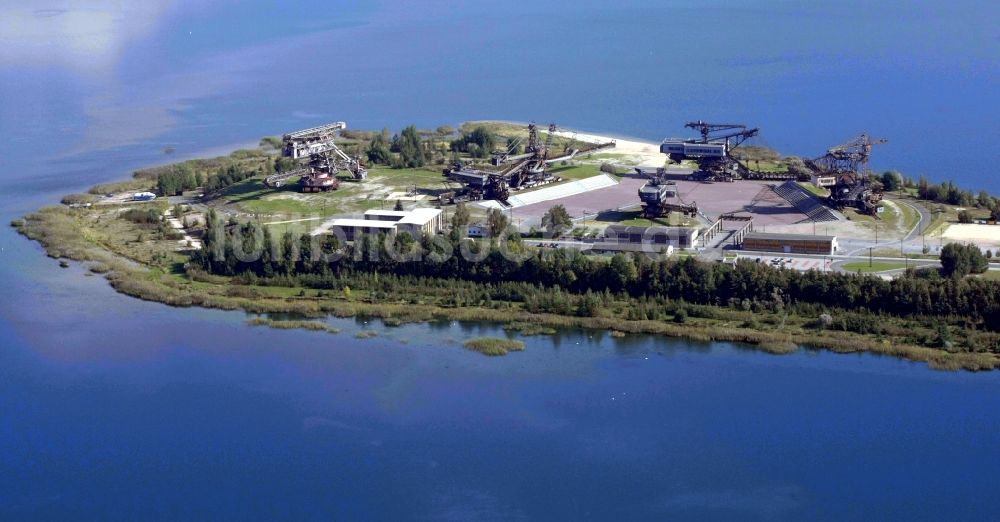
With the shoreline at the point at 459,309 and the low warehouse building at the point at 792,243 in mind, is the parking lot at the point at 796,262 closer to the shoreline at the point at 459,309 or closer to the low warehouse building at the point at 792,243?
the low warehouse building at the point at 792,243

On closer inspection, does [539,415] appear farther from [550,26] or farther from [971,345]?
[550,26]

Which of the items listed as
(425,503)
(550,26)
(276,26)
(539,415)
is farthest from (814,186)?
(276,26)

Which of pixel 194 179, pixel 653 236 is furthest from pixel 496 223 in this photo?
pixel 194 179

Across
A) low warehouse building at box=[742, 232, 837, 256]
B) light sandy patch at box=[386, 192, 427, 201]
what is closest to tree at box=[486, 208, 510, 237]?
light sandy patch at box=[386, 192, 427, 201]

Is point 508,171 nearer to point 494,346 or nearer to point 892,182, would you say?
point 892,182

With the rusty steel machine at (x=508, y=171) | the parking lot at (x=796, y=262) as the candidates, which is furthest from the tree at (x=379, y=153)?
the parking lot at (x=796, y=262)
